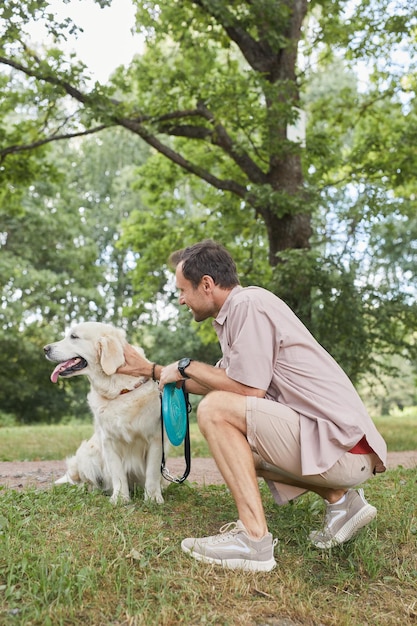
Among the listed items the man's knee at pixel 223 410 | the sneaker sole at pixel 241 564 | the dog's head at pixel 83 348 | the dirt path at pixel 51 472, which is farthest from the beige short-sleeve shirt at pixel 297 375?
the dirt path at pixel 51 472

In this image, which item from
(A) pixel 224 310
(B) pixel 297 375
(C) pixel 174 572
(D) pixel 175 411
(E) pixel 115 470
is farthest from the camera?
(E) pixel 115 470

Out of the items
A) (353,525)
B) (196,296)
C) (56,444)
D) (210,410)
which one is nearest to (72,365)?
(196,296)

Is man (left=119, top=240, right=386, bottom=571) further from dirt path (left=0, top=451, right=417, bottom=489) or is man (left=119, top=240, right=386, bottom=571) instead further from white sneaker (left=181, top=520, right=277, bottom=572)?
dirt path (left=0, top=451, right=417, bottom=489)

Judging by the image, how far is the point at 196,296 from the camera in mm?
3848

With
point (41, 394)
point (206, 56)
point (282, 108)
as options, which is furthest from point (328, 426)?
point (41, 394)

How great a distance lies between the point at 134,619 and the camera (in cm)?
288

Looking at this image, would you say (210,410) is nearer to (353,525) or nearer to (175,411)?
(175,411)

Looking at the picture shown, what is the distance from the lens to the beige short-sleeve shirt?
11.3 ft

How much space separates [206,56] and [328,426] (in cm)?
1045

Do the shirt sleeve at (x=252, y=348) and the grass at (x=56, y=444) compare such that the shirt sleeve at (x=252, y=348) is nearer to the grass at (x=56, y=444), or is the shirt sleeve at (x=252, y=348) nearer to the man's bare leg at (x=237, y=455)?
the man's bare leg at (x=237, y=455)

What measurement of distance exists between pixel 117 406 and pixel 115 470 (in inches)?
18.7

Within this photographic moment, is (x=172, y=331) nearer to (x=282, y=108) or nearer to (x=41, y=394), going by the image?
(x=41, y=394)

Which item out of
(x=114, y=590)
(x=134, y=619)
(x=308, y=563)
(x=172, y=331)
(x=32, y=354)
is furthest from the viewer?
(x=172, y=331)

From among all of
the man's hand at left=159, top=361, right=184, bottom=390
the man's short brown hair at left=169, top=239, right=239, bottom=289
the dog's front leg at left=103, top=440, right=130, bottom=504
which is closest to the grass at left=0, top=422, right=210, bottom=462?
the dog's front leg at left=103, top=440, right=130, bottom=504
